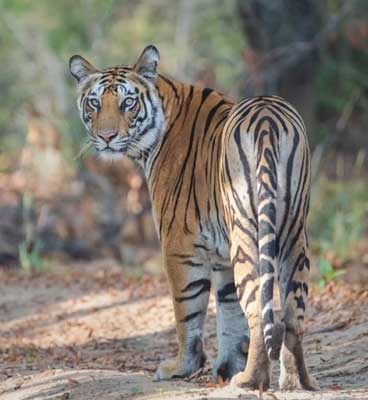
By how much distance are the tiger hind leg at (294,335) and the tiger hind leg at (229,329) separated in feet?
3.12

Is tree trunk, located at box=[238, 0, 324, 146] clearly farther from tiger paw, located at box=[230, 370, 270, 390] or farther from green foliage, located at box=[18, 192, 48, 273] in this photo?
tiger paw, located at box=[230, 370, 270, 390]

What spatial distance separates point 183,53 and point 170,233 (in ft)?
42.1

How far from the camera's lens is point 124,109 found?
6.79 m

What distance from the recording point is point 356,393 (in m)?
5.46

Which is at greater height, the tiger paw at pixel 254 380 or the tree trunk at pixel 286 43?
the tree trunk at pixel 286 43

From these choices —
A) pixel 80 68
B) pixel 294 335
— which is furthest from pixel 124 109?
pixel 294 335

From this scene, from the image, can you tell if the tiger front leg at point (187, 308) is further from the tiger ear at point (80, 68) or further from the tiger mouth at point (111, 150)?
the tiger ear at point (80, 68)

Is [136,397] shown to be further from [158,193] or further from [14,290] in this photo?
[14,290]

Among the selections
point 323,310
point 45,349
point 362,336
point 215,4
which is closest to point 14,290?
point 45,349

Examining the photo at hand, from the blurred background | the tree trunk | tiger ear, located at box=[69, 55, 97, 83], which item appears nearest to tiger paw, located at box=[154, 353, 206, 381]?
tiger ear, located at box=[69, 55, 97, 83]

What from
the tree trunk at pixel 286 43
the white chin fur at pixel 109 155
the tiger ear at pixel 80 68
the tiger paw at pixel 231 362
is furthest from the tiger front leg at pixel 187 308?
the tree trunk at pixel 286 43

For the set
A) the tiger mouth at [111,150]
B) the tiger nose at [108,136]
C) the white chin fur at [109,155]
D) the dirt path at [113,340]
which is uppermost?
the tiger nose at [108,136]

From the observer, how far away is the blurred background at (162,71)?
46.5ft

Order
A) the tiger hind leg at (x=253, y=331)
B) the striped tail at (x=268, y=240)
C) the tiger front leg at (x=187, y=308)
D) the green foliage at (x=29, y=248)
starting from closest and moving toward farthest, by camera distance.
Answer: the striped tail at (x=268, y=240)
the tiger hind leg at (x=253, y=331)
the tiger front leg at (x=187, y=308)
the green foliage at (x=29, y=248)
